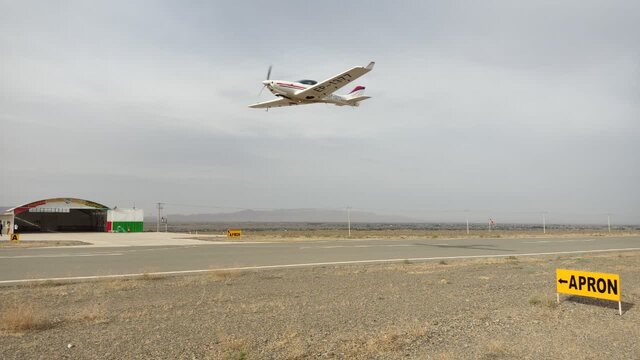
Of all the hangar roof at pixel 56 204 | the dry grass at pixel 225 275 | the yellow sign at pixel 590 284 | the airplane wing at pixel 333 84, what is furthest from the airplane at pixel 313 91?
the hangar roof at pixel 56 204

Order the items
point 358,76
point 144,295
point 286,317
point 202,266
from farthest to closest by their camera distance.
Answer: point 358,76 → point 202,266 → point 144,295 → point 286,317

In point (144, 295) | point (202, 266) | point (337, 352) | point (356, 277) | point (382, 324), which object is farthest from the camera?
point (202, 266)

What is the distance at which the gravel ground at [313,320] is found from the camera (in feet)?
21.9

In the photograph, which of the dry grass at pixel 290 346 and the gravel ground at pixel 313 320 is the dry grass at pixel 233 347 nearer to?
the gravel ground at pixel 313 320

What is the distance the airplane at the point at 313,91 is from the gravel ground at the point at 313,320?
15.6m

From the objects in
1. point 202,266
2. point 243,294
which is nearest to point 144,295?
point 243,294

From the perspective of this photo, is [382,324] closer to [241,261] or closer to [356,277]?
[356,277]

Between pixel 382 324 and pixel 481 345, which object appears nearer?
pixel 481 345

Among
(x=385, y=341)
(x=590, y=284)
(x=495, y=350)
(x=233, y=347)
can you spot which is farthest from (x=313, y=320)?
(x=590, y=284)

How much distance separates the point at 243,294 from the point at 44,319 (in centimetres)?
461

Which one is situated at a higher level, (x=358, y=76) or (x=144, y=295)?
(x=358, y=76)

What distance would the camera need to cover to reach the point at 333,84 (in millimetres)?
28156

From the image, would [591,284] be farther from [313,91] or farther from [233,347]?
[313,91]

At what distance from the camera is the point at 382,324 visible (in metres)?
8.34
